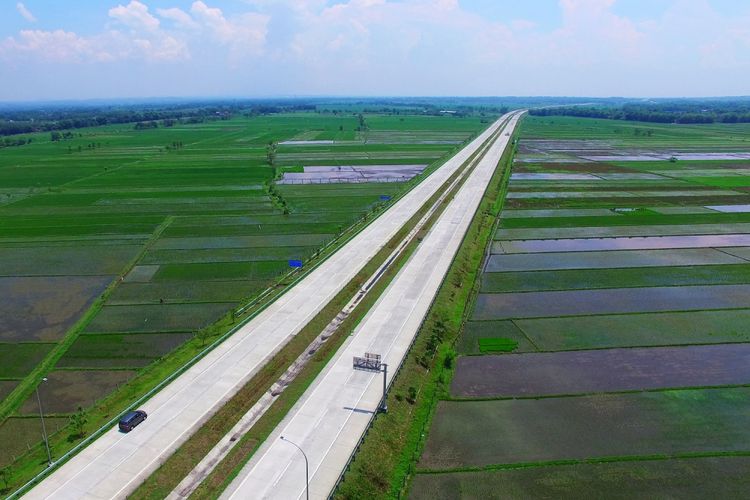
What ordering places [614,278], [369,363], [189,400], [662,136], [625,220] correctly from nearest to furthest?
[189,400] → [369,363] → [614,278] → [625,220] → [662,136]

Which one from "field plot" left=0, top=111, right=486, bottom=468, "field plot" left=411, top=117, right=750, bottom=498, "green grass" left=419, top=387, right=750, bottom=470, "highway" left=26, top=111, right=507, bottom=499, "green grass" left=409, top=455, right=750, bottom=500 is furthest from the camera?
"field plot" left=0, top=111, right=486, bottom=468

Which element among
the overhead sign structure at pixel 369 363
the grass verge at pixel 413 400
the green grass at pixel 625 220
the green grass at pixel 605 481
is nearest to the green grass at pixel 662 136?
the green grass at pixel 625 220

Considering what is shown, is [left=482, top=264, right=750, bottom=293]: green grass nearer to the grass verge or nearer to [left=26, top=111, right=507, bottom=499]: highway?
the grass verge

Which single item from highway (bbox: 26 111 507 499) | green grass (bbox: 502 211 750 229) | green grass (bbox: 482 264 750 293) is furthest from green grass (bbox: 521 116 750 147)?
highway (bbox: 26 111 507 499)

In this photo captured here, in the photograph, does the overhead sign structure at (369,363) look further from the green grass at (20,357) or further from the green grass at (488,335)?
the green grass at (20,357)

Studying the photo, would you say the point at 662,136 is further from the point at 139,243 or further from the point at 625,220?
the point at 139,243

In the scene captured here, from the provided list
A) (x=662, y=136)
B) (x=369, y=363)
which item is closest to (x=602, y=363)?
(x=369, y=363)

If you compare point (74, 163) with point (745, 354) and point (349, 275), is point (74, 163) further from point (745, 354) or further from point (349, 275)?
point (745, 354)

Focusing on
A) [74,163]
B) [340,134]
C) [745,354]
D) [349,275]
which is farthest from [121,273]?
[340,134]
